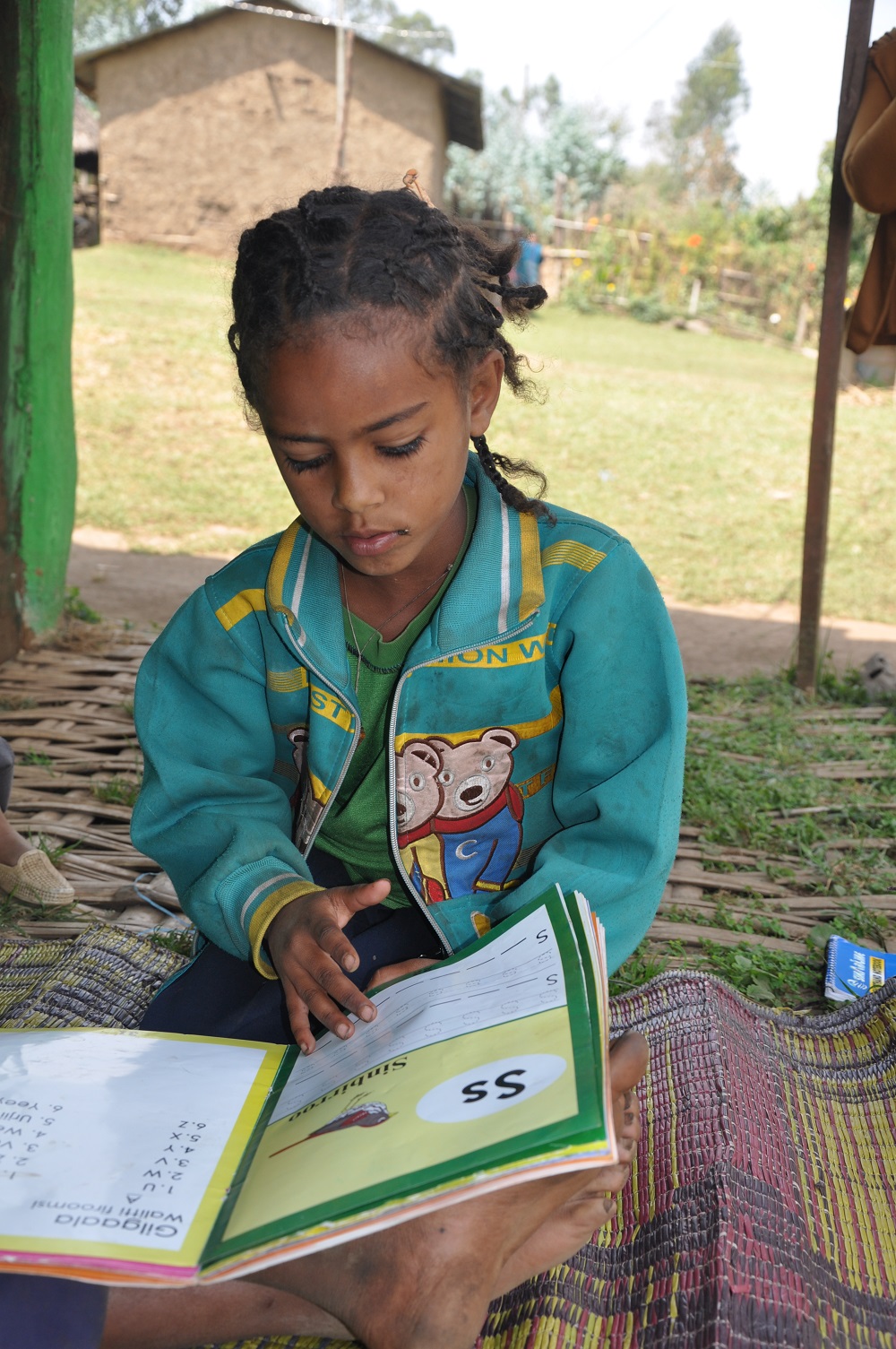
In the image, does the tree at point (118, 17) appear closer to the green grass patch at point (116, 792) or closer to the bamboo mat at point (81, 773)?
the bamboo mat at point (81, 773)

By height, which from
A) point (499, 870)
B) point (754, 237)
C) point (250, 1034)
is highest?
point (754, 237)

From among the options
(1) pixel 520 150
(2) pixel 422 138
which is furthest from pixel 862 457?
(1) pixel 520 150

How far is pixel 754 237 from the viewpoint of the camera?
1478 cm

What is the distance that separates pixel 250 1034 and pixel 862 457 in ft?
→ 23.2

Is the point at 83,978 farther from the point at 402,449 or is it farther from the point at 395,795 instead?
the point at 402,449

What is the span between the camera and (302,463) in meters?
1.25

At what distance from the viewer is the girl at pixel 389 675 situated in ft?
3.96

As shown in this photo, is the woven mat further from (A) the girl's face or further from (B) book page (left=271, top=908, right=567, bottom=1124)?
(A) the girl's face

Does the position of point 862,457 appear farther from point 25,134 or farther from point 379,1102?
point 379,1102

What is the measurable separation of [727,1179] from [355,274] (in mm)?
1044

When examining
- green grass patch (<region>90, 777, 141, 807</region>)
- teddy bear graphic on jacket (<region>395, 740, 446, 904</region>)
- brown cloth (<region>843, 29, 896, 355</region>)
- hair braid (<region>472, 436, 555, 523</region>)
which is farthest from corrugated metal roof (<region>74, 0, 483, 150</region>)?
teddy bear graphic on jacket (<region>395, 740, 446, 904</region>)

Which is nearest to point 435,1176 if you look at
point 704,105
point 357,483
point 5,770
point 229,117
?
point 357,483

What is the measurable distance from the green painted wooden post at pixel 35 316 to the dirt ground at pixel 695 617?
23.6 inches

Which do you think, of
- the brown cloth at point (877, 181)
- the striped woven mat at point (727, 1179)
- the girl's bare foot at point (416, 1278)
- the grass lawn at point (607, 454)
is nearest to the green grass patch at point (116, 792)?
the striped woven mat at point (727, 1179)
